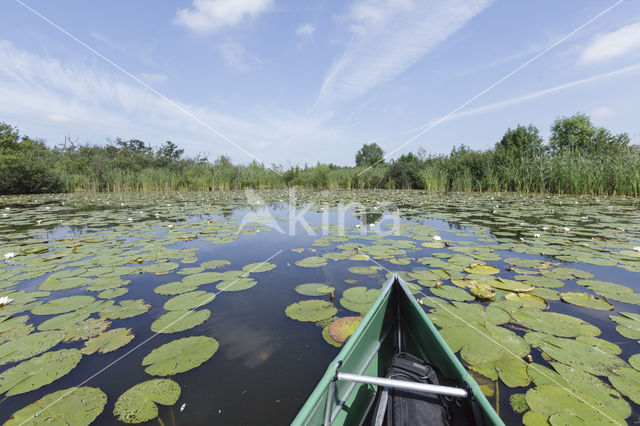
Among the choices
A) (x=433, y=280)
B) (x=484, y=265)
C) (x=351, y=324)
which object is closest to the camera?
(x=351, y=324)

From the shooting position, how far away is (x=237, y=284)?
7.64 ft

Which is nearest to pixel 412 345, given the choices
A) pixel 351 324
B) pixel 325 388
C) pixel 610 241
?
pixel 351 324

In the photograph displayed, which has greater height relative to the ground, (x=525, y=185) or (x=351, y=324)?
(x=525, y=185)

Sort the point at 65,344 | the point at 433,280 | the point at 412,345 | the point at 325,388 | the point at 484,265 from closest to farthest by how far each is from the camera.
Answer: the point at 325,388 < the point at 412,345 < the point at 65,344 < the point at 433,280 < the point at 484,265

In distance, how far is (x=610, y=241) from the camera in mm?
3445

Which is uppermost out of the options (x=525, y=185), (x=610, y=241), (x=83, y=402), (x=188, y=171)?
(x=188, y=171)

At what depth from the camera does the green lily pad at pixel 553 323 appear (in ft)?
5.05

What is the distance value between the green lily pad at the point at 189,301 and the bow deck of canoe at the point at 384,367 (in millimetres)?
1378

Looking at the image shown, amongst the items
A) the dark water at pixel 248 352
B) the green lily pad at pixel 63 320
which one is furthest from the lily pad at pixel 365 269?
the green lily pad at pixel 63 320

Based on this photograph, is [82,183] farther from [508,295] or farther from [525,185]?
[525,185]

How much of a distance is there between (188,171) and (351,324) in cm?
2028

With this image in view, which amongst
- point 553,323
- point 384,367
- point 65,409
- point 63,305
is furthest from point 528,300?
point 63,305

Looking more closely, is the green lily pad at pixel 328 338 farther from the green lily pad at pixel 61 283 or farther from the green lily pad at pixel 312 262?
the green lily pad at pixel 61 283

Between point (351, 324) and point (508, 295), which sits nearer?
point (351, 324)
